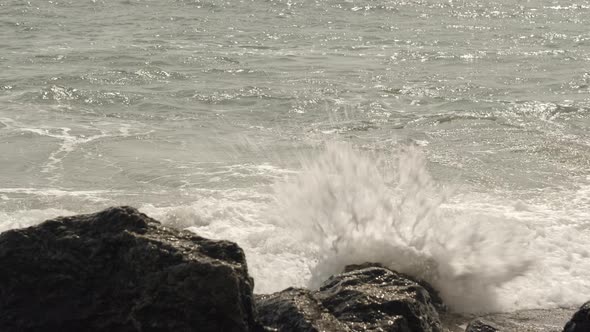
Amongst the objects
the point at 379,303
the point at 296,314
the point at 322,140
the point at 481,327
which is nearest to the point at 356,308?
the point at 379,303

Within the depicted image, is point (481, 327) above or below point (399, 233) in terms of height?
above

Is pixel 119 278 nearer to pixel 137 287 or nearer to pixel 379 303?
pixel 137 287

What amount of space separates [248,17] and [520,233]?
1955 centimetres

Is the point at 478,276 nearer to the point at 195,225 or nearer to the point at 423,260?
the point at 423,260

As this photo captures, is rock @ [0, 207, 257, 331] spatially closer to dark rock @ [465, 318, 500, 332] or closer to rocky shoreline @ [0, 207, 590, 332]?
rocky shoreline @ [0, 207, 590, 332]

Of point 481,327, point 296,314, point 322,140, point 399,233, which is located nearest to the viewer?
point 296,314

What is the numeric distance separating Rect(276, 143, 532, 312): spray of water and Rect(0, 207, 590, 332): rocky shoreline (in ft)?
7.58

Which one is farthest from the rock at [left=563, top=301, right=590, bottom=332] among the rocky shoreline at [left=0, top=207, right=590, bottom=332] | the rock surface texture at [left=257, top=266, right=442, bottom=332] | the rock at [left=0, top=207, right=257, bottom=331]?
the rock at [left=0, top=207, right=257, bottom=331]

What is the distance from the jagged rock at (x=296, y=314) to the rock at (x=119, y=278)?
242mm

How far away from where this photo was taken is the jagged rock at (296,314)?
4.43 meters

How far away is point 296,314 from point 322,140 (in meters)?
8.41

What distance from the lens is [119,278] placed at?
4.28 meters

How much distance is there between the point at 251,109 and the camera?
48.8ft

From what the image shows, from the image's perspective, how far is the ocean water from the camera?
7559mm
